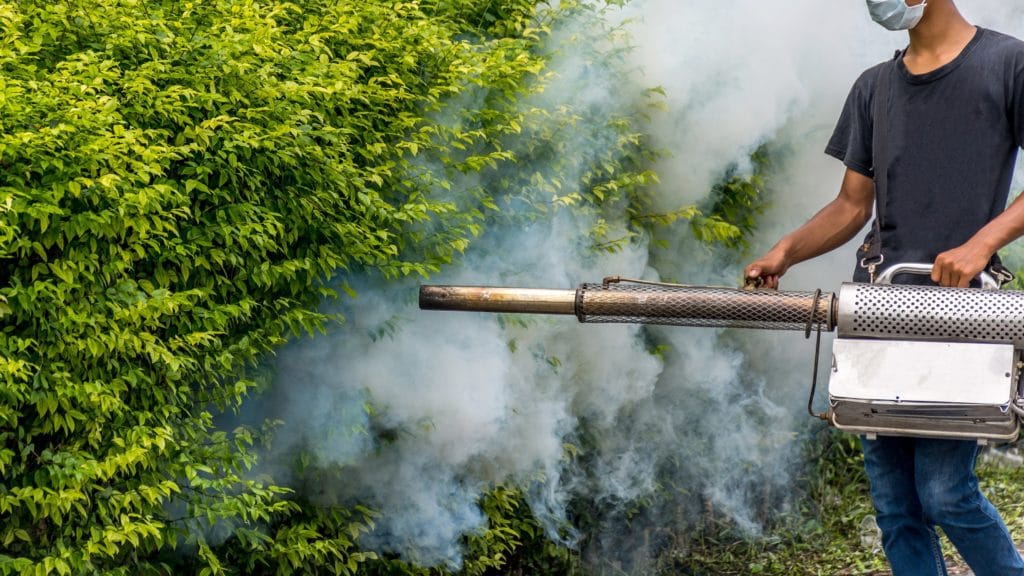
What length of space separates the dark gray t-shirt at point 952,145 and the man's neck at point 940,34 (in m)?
0.03

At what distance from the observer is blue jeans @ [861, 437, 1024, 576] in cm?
409

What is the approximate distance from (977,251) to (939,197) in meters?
0.34

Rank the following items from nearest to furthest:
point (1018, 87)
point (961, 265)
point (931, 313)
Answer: point (931, 313), point (961, 265), point (1018, 87)

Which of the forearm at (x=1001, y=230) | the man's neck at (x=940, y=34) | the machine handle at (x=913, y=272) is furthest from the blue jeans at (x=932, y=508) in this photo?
the man's neck at (x=940, y=34)

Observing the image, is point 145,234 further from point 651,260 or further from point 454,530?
point 651,260

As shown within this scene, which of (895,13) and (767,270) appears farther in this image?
(767,270)

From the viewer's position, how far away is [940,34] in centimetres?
421

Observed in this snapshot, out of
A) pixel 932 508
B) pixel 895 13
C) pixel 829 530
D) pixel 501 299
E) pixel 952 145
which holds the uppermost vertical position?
pixel 895 13

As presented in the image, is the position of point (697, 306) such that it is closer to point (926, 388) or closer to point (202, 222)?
point (926, 388)

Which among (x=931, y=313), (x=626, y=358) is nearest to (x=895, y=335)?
(x=931, y=313)

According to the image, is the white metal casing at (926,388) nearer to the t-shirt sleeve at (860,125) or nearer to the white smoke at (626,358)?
the t-shirt sleeve at (860,125)

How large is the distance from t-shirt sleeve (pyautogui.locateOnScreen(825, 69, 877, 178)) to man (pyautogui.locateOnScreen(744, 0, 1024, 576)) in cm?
3

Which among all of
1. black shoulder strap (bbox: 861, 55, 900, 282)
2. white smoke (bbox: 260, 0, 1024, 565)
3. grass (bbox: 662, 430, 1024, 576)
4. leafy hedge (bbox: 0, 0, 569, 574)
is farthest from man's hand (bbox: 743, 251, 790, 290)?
grass (bbox: 662, 430, 1024, 576)

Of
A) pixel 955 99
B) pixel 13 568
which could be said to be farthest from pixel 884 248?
pixel 13 568
